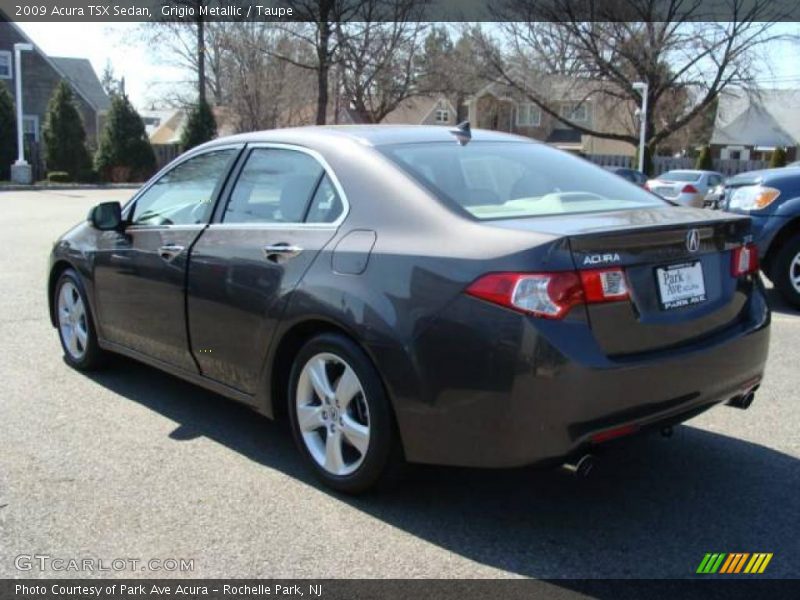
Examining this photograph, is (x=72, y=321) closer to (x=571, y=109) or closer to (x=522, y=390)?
(x=522, y=390)

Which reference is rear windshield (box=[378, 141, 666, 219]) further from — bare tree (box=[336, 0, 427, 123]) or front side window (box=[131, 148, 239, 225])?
bare tree (box=[336, 0, 427, 123])

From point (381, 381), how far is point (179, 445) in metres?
1.54

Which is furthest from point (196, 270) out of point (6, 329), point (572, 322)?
point (6, 329)

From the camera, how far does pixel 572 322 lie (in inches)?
119

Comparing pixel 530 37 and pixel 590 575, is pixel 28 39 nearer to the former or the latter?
pixel 530 37

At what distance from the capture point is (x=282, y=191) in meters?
4.11

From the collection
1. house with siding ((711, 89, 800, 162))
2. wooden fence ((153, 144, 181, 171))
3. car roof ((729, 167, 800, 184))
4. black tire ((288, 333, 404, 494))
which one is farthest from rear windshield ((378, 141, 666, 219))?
house with siding ((711, 89, 800, 162))

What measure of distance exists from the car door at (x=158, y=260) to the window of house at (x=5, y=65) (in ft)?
136

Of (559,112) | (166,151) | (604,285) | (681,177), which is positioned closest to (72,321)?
(604,285)

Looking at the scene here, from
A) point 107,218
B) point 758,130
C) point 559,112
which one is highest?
point 559,112

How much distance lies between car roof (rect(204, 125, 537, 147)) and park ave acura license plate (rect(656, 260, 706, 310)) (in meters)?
1.41

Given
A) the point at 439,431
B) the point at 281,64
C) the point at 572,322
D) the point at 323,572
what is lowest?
the point at 323,572

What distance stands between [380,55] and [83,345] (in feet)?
129

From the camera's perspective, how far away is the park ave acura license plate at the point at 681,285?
10.8 ft
